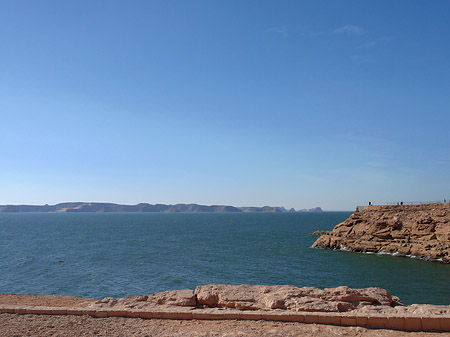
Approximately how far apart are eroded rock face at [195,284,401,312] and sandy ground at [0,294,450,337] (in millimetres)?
1439

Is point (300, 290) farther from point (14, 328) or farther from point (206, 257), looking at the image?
point (206, 257)

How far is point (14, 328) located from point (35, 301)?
5.20 m

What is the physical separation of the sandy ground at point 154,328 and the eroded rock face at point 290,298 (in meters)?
1.44

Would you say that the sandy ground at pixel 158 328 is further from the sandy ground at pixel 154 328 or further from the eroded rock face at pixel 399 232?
the eroded rock face at pixel 399 232

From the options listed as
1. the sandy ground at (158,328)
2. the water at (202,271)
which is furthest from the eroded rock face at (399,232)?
the sandy ground at (158,328)

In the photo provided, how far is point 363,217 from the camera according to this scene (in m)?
52.8

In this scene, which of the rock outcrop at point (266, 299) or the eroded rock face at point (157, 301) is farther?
the eroded rock face at point (157, 301)

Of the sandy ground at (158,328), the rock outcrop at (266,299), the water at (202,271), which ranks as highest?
the rock outcrop at (266,299)

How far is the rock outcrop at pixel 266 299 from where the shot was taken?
12797 millimetres

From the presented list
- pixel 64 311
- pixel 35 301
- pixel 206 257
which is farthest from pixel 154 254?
pixel 64 311

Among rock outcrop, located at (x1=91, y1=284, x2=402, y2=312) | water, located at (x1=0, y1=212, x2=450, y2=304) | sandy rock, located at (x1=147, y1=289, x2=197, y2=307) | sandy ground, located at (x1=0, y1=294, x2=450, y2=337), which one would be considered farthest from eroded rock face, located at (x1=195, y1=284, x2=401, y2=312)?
water, located at (x1=0, y1=212, x2=450, y2=304)

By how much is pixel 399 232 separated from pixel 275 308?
132 ft

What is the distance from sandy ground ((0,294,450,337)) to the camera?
10.6m

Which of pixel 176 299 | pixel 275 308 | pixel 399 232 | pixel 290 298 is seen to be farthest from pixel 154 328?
pixel 399 232
